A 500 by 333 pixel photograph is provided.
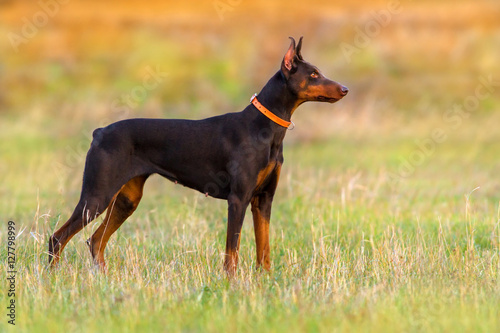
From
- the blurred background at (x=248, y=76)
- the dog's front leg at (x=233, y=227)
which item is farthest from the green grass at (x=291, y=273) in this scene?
the blurred background at (x=248, y=76)

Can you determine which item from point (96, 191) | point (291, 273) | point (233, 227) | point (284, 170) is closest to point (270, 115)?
point (233, 227)

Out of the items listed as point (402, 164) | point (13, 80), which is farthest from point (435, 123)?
point (13, 80)

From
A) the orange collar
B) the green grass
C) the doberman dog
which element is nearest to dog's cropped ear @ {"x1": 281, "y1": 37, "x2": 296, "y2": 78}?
the doberman dog

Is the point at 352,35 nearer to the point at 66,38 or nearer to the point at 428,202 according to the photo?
the point at 66,38

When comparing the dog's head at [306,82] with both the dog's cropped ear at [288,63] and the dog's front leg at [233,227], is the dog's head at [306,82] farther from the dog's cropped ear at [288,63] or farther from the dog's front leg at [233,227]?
the dog's front leg at [233,227]

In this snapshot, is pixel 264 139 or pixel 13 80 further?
pixel 13 80

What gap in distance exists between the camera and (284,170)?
13.2 meters

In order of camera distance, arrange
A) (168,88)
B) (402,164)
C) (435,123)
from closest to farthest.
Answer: (402,164) < (435,123) < (168,88)

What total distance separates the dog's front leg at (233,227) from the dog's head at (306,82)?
3.81 feet

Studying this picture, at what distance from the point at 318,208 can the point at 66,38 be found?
22.7 meters

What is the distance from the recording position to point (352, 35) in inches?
1054

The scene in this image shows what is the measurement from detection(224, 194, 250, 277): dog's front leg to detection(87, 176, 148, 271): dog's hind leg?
1.15 meters

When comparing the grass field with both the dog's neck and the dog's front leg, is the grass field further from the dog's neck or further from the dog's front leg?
the dog's neck

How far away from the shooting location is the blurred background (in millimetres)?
15602
